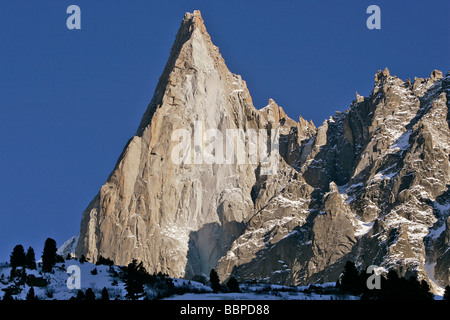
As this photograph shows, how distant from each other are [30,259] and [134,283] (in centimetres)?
2422

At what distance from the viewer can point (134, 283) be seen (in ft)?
492

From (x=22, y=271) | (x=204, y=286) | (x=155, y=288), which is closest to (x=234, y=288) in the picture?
(x=204, y=286)

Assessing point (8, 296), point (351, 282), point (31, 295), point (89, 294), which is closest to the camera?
point (8, 296)

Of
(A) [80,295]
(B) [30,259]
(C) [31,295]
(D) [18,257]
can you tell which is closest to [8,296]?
(C) [31,295]

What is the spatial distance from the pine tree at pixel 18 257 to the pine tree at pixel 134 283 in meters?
14.8

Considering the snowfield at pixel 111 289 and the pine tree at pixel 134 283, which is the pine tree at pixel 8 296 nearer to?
the snowfield at pixel 111 289

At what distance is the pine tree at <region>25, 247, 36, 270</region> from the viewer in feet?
539

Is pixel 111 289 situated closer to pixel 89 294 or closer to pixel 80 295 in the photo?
pixel 80 295

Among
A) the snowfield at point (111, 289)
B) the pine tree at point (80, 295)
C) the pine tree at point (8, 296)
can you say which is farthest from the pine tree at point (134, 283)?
the pine tree at point (8, 296)

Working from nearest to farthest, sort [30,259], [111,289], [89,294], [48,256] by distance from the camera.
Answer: [89,294] < [111,289] < [48,256] < [30,259]
